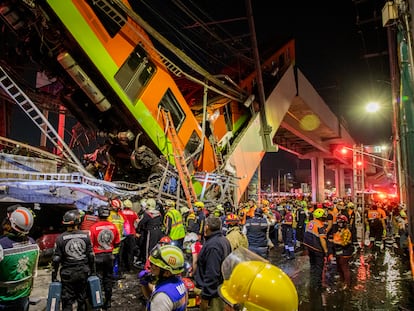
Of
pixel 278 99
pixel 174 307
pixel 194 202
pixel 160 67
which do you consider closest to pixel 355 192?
pixel 278 99

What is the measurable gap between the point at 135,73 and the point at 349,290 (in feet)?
26.0

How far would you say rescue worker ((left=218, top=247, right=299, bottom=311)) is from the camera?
1992 mm

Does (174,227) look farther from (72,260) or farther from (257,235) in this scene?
(72,260)

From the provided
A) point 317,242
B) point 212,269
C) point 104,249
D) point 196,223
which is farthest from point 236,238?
point 196,223

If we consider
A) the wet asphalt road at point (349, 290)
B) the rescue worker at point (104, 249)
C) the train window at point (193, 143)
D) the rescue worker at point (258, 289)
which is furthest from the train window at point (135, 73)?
the rescue worker at point (258, 289)

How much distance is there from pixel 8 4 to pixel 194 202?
730 centimetres

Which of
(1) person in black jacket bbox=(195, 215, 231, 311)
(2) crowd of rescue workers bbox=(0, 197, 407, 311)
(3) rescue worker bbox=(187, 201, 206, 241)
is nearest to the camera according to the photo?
(2) crowd of rescue workers bbox=(0, 197, 407, 311)

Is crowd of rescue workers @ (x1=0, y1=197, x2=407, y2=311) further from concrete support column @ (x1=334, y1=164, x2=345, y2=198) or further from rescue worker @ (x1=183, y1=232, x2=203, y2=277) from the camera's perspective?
concrete support column @ (x1=334, y1=164, x2=345, y2=198)

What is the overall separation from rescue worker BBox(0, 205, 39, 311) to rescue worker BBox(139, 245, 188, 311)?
188 centimetres

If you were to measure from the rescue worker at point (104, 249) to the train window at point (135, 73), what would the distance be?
474 centimetres

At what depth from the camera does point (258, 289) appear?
6.67ft

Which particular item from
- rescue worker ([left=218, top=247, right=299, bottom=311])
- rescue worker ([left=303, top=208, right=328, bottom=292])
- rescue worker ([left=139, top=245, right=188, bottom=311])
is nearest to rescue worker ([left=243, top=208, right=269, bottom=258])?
rescue worker ([left=303, top=208, right=328, bottom=292])

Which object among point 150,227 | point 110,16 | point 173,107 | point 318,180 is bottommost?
point 150,227

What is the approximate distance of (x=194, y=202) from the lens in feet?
36.7
